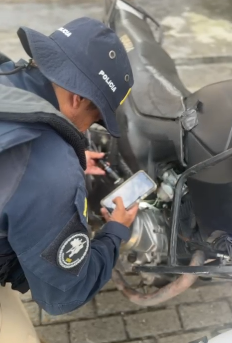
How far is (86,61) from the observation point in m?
1.42

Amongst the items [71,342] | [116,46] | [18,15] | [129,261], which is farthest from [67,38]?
[18,15]

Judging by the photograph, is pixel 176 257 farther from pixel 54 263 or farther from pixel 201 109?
pixel 54 263

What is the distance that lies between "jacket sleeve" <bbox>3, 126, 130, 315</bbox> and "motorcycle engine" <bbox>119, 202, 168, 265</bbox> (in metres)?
0.63

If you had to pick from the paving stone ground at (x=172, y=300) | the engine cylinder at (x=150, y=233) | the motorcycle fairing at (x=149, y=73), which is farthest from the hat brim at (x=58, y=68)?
the paving stone ground at (x=172, y=300)

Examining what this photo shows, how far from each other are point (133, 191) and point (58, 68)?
74 centimetres

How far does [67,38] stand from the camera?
1444mm

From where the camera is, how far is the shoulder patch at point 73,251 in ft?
4.26

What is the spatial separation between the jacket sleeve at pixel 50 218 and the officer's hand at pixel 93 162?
0.83m

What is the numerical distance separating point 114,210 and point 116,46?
2.07 ft

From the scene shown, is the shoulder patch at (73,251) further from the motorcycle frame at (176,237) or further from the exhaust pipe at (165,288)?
the exhaust pipe at (165,288)

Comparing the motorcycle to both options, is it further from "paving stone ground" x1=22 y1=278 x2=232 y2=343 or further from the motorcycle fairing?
"paving stone ground" x1=22 y1=278 x2=232 y2=343

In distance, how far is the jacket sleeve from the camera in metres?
1.21

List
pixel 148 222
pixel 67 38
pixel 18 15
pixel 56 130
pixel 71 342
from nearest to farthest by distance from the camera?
1. pixel 56 130
2. pixel 67 38
3. pixel 148 222
4. pixel 71 342
5. pixel 18 15

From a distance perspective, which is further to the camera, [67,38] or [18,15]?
[18,15]
